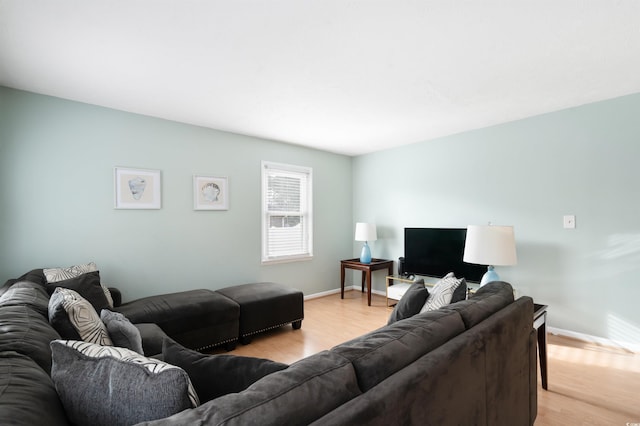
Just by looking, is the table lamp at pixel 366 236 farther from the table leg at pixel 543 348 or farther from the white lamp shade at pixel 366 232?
the table leg at pixel 543 348

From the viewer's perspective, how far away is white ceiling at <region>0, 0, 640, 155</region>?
171 cm

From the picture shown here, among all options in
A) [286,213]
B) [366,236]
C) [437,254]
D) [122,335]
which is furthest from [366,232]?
[122,335]

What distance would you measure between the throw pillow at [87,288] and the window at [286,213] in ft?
7.09

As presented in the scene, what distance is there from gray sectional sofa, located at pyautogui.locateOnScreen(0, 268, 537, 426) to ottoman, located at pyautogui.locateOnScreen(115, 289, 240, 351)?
0.98 meters

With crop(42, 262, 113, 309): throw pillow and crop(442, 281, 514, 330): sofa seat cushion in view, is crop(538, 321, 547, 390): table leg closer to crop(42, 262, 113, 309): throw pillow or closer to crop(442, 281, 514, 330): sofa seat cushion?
crop(442, 281, 514, 330): sofa seat cushion

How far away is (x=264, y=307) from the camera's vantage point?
3.34 metres

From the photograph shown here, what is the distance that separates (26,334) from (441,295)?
81.7 inches

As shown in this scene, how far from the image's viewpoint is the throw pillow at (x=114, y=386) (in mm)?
744

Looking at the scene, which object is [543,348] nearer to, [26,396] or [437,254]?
[437,254]

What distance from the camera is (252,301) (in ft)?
10.8

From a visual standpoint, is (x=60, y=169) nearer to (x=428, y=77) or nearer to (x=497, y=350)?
(x=428, y=77)

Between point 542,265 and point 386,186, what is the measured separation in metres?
2.32

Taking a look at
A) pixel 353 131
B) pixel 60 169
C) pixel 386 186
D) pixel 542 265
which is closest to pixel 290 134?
pixel 353 131

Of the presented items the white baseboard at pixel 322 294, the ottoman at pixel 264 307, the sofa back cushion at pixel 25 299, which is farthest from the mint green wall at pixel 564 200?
the sofa back cushion at pixel 25 299
